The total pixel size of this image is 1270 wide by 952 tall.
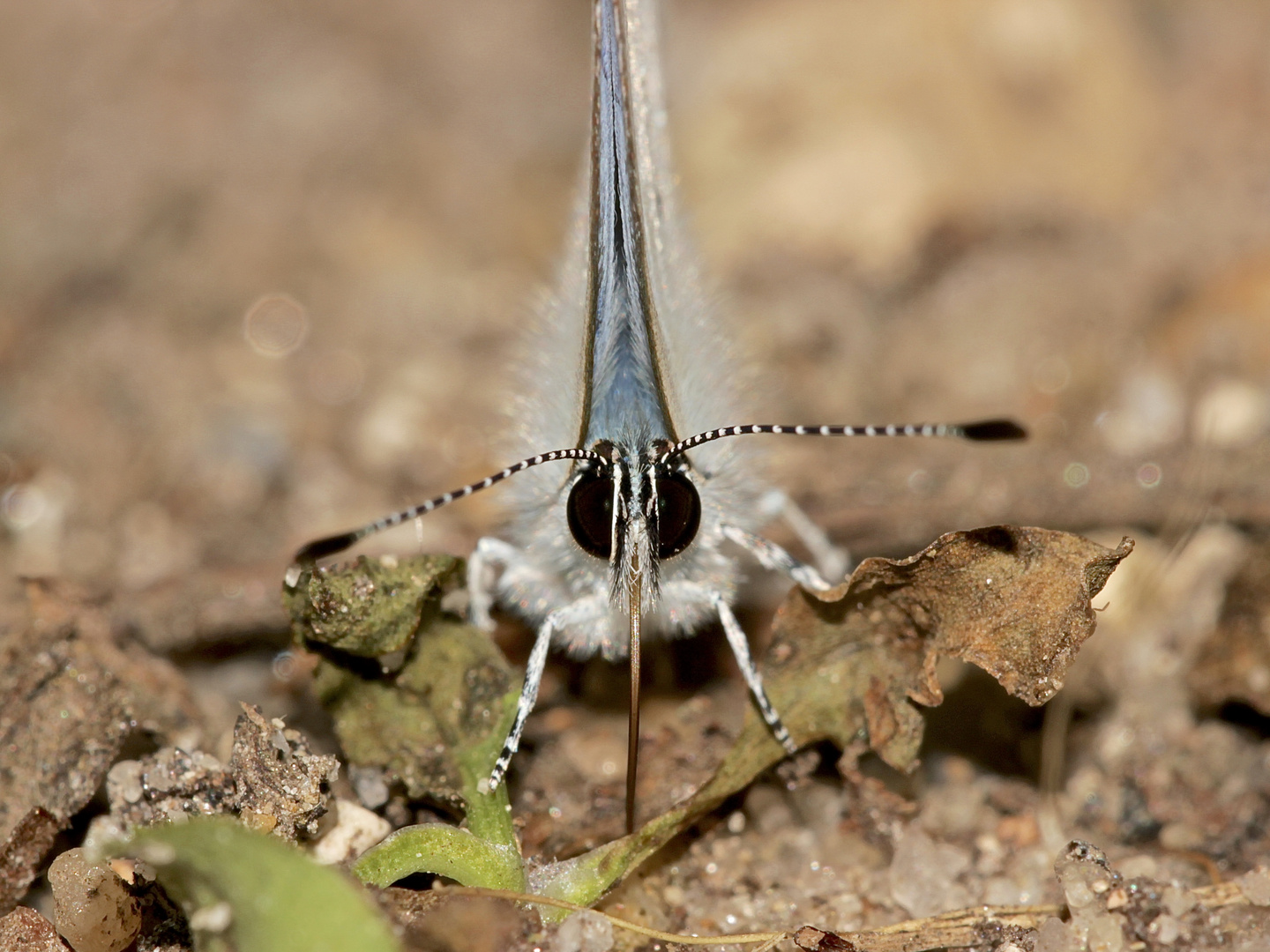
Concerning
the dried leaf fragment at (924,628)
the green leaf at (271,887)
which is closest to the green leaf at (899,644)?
the dried leaf fragment at (924,628)

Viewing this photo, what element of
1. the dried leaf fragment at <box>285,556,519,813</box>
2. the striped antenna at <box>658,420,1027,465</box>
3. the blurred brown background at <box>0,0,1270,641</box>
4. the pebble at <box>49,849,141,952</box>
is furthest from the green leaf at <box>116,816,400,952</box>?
the blurred brown background at <box>0,0,1270,641</box>

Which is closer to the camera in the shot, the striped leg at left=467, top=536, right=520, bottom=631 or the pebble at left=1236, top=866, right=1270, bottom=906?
the pebble at left=1236, top=866, right=1270, bottom=906

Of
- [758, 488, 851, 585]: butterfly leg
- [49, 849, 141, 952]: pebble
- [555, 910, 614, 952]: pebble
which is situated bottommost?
[555, 910, 614, 952]: pebble

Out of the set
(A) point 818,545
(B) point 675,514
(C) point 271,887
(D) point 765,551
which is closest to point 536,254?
(A) point 818,545

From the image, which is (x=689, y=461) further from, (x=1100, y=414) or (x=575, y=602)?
(x=1100, y=414)

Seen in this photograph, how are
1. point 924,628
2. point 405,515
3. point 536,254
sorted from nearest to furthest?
point 405,515 < point 924,628 < point 536,254

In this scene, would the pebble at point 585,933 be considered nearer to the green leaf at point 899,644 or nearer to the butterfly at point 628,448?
the green leaf at point 899,644

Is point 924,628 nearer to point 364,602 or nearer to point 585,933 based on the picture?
point 585,933

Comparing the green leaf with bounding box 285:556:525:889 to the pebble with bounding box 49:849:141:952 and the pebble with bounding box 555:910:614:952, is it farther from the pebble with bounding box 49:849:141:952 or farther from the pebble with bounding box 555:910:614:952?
the pebble with bounding box 49:849:141:952
